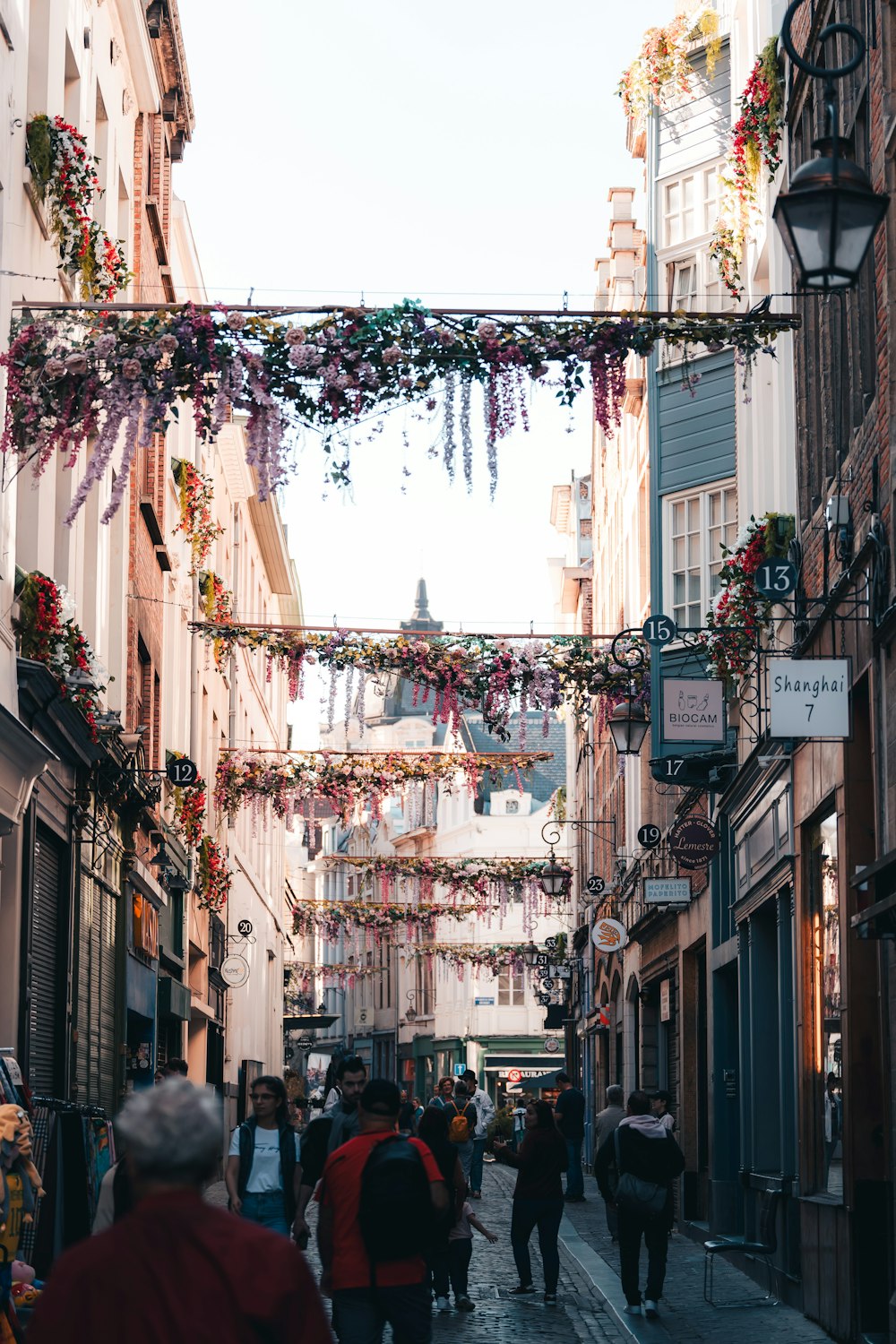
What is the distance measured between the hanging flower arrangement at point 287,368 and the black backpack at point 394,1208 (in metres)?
5.27

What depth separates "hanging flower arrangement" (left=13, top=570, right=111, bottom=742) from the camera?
601 inches

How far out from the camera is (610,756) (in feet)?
133

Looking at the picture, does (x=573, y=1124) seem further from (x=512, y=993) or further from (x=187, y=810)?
(x=512, y=993)

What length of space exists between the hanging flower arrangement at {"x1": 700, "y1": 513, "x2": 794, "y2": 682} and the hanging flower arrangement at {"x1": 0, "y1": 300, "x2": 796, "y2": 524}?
316 cm

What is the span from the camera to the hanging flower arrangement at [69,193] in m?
15.5

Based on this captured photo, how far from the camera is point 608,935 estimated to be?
31906mm

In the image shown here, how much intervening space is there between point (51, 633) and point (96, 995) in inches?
234

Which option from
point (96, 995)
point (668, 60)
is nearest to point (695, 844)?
point (96, 995)

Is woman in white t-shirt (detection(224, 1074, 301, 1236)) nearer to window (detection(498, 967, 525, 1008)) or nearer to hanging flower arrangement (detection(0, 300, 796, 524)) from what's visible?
hanging flower arrangement (detection(0, 300, 796, 524))

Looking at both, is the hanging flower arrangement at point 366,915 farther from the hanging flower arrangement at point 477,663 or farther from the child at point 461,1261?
the child at point 461,1261

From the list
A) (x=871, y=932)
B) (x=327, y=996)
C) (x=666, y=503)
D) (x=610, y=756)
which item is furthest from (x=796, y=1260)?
(x=327, y=996)

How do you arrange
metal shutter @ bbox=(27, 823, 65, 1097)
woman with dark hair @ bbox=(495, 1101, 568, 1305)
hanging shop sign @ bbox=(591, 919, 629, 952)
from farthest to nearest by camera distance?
1. hanging shop sign @ bbox=(591, 919, 629, 952)
2. metal shutter @ bbox=(27, 823, 65, 1097)
3. woman with dark hair @ bbox=(495, 1101, 568, 1305)

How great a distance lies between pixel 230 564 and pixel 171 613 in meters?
11.8

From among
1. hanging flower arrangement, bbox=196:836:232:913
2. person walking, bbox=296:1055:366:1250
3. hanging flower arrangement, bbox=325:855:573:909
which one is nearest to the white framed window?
hanging flower arrangement, bbox=196:836:232:913
